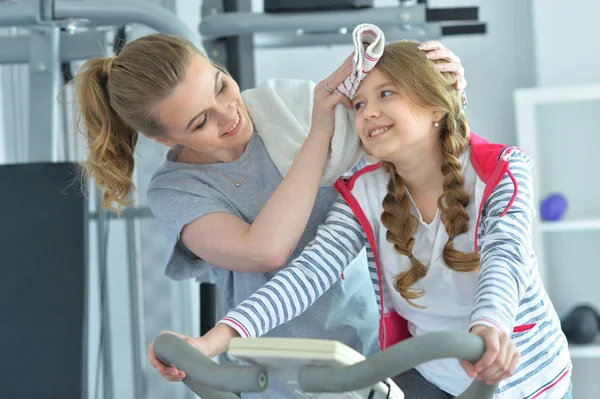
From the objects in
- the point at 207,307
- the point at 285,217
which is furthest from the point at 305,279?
the point at 207,307

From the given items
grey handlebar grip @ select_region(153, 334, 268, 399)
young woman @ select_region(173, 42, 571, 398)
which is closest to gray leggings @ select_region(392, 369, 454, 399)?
young woman @ select_region(173, 42, 571, 398)

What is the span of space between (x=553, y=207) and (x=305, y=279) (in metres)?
2.50

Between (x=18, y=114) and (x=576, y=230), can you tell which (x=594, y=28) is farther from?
(x=18, y=114)

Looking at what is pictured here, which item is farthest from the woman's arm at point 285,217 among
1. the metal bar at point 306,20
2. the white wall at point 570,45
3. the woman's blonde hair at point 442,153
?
the white wall at point 570,45

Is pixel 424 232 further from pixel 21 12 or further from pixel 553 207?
pixel 553 207

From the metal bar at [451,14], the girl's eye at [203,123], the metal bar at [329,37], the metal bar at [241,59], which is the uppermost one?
the metal bar at [451,14]

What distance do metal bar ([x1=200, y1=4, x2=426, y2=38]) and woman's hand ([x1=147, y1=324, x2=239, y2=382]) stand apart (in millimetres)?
1160

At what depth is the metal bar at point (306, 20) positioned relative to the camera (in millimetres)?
2242

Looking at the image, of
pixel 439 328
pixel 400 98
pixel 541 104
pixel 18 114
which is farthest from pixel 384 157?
pixel 541 104

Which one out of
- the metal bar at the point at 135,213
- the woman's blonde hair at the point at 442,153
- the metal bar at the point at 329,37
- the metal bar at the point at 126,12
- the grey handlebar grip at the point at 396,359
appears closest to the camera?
the grey handlebar grip at the point at 396,359

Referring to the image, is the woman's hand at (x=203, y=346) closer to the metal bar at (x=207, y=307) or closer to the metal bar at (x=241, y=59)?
the metal bar at (x=207, y=307)

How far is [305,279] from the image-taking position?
1.42 m

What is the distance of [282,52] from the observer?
4.19 metres

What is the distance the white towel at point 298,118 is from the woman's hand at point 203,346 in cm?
40
